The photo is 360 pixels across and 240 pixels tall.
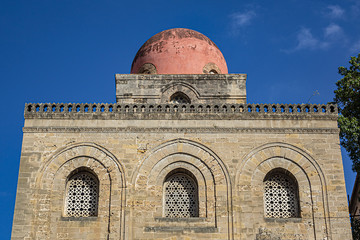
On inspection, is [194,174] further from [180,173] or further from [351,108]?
[351,108]

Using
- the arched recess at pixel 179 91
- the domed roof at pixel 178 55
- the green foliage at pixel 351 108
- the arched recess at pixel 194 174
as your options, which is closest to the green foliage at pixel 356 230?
the green foliage at pixel 351 108

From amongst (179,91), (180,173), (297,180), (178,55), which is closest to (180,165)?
(180,173)

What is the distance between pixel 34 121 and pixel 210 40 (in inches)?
314

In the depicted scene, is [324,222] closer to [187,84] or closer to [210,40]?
[187,84]

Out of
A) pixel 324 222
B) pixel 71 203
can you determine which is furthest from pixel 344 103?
pixel 71 203

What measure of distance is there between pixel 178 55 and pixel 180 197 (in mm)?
6185

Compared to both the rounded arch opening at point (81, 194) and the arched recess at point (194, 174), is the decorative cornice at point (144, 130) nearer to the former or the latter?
the arched recess at point (194, 174)

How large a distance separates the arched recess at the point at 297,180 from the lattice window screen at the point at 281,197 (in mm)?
268

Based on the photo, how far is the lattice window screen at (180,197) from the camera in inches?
560

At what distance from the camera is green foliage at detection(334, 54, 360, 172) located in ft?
53.6

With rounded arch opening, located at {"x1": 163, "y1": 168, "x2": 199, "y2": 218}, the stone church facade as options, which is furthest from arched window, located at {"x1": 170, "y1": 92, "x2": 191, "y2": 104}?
rounded arch opening, located at {"x1": 163, "y1": 168, "x2": 199, "y2": 218}

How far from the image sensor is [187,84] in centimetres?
1773

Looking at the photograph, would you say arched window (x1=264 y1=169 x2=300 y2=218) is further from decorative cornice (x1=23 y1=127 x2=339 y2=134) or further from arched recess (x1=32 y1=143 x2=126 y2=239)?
arched recess (x1=32 y1=143 x2=126 y2=239)

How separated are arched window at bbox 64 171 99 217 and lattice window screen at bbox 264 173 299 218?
4.81 metres
